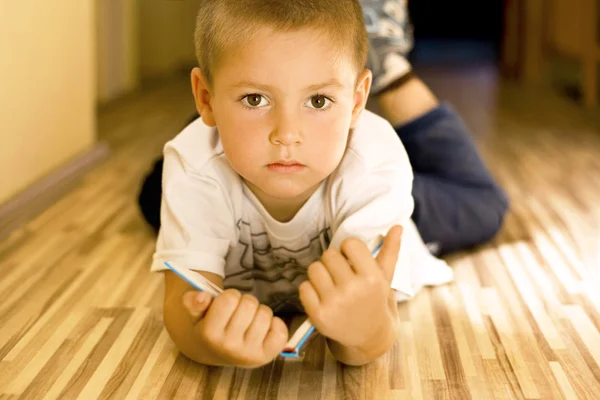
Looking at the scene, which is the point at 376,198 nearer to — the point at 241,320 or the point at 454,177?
the point at 241,320

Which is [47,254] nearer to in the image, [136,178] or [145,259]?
[145,259]

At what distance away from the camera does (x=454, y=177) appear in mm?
1400

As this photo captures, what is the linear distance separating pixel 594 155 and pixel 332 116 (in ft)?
4.90

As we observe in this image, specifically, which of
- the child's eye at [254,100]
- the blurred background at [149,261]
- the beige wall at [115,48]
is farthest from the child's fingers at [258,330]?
the beige wall at [115,48]

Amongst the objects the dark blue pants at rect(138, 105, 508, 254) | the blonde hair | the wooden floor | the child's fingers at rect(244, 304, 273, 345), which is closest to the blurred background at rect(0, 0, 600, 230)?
the wooden floor

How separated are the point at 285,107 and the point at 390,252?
181 mm

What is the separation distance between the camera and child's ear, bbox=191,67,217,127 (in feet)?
2.96

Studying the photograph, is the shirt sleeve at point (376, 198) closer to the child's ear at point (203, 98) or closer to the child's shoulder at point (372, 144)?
the child's shoulder at point (372, 144)

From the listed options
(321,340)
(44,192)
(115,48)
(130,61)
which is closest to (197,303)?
(321,340)

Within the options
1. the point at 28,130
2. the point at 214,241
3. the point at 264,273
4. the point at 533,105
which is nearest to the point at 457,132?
the point at 264,273

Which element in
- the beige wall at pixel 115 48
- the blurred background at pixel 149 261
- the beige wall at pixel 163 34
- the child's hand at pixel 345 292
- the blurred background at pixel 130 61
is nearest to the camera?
the child's hand at pixel 345 292

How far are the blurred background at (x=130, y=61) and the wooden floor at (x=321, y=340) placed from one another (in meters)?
0.14

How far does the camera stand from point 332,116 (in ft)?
2.71

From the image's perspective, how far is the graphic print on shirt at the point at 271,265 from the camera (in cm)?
99
